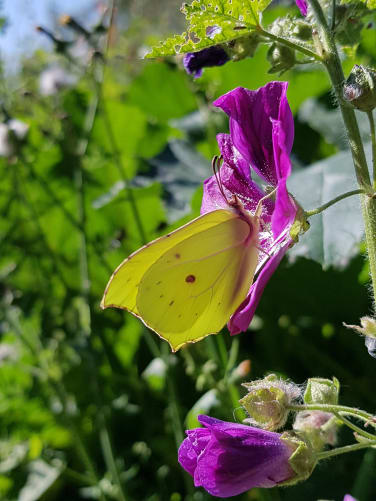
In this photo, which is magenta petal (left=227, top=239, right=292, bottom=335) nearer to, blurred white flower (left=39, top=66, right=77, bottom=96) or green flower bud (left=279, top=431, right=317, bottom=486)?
green flower bud (left=279, top=431, right=317, bottom=486)

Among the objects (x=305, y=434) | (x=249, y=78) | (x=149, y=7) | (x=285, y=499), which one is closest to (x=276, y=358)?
(x=285, y=499)

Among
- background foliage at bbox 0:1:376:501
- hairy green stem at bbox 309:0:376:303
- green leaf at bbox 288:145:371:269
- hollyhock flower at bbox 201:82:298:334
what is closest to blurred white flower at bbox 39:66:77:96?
background foliage at bbox 0:1:376:501

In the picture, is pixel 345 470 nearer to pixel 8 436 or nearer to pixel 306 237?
pixel 306 237

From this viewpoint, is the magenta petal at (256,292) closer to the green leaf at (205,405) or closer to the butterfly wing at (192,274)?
the butterfly wing at (192,274)

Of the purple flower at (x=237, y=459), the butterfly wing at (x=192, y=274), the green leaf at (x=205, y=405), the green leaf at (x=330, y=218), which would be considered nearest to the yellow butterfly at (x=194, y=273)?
the butterfly wing at (x=192, y=274)

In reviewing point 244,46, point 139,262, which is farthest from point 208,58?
point 139,262

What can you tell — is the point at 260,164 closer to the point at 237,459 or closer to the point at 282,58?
the point at 282,58
